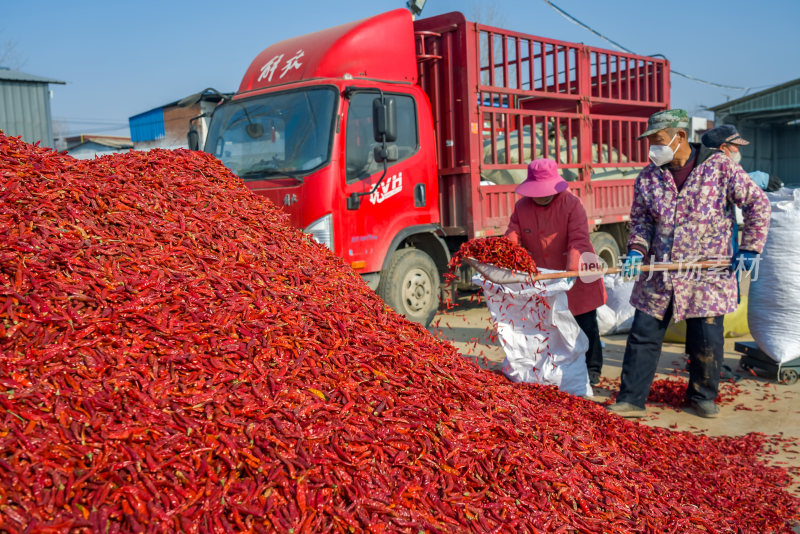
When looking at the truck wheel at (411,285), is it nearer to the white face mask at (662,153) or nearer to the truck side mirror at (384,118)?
the truck side mirror at (384,118)

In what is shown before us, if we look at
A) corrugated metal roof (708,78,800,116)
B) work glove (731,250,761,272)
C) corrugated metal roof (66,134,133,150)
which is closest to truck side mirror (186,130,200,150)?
work glove (731,250,761,272)

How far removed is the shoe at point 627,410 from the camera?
438cm

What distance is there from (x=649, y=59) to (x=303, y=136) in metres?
5.94

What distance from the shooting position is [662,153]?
4301mm

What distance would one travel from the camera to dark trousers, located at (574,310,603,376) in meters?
5.13

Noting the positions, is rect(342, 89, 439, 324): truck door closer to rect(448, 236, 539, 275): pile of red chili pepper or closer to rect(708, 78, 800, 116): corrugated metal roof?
rect(448, 236, 539, 275): pile of red chili pepper

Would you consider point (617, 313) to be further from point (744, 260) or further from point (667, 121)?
point (667, 121)

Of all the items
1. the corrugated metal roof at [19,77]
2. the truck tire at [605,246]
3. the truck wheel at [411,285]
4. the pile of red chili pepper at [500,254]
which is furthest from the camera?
the corrugated metal roof at [19,77]

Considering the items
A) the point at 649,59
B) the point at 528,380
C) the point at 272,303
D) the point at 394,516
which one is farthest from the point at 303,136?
the point at 649,59

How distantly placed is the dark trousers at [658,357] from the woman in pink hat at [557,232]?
1.91 ft

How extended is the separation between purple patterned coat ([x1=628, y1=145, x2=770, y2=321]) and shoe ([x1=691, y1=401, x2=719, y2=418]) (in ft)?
2.16

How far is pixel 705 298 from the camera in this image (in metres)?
4.28

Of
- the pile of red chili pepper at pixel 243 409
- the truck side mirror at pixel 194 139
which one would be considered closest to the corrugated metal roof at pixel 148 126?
the truck side mirror at pixel 194 139

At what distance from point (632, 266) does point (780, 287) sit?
1734mm
